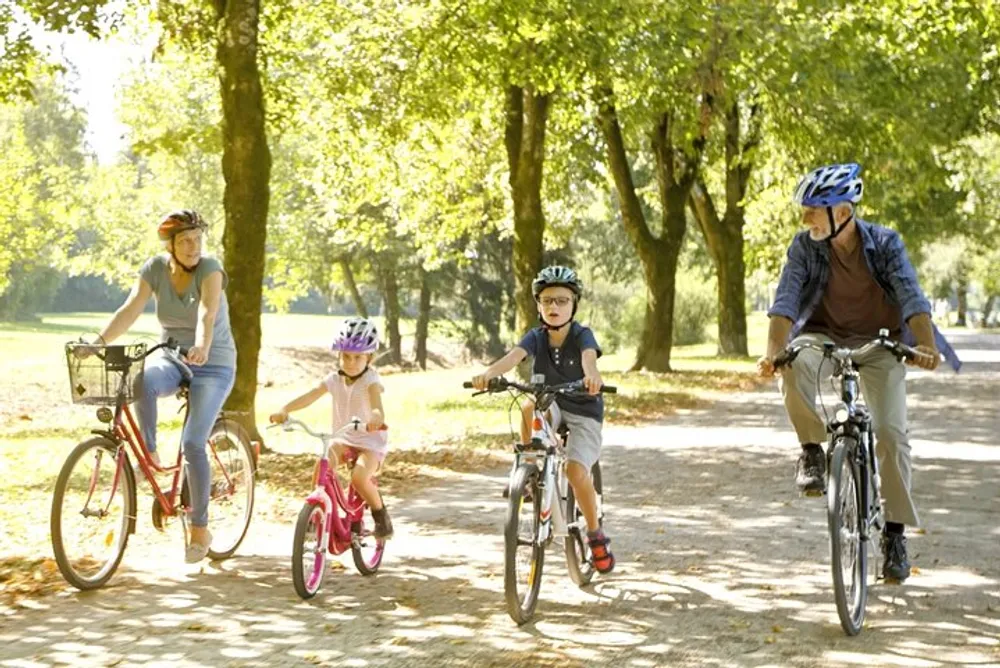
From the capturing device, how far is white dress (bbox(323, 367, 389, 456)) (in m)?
7.88

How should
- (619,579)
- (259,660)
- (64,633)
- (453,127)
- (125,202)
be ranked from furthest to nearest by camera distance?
1. (125,202)
2. (453,127)
3. (619,579)
4. (64,633)
5. (259,660)

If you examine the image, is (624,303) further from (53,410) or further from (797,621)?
(797,621)

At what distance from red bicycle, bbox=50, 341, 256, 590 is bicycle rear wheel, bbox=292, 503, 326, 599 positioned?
111 centimetres

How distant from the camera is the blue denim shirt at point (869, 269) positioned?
716cm

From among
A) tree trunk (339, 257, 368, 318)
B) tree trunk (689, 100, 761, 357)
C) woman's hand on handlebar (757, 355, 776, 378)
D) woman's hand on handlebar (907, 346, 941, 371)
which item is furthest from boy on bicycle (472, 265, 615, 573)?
tree trunk (339, 257, 368, 318)

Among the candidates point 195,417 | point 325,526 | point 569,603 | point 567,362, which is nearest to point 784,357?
point 567,362

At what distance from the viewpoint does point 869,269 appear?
7.24 meters

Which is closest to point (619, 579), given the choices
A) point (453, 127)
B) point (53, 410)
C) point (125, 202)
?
point (453, 127)

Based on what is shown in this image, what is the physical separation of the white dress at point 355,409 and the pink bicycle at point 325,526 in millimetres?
71

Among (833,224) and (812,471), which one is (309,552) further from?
(833,224)

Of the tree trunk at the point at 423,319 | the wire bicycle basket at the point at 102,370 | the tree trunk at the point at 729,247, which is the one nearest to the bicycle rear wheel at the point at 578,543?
the wire bicycle basket at the point at 102,370

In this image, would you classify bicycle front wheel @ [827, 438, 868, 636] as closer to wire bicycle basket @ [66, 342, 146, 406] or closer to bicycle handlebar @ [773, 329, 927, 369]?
bicycle handlebar @ [773, 329, 927, 369]

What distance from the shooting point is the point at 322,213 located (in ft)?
153

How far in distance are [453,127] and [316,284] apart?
23.5 meters
